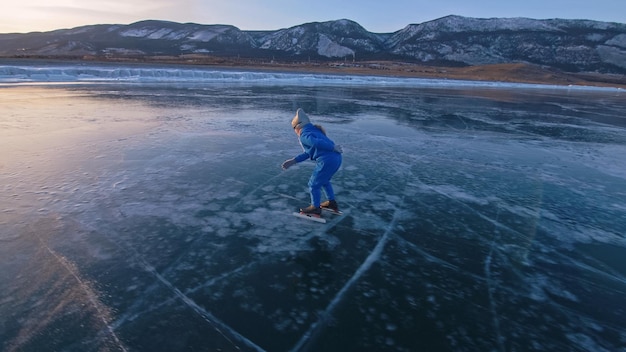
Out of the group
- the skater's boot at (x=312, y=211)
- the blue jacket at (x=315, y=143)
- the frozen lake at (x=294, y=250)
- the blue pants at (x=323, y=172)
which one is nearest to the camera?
the frozen lake at (x=294, y=250)

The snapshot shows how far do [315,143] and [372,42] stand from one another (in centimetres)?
16413

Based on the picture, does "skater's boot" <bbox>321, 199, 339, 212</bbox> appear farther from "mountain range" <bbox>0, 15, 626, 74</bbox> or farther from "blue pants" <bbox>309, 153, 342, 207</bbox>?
"mountain range" <bbox>0, 15, 626, 74</bbox>

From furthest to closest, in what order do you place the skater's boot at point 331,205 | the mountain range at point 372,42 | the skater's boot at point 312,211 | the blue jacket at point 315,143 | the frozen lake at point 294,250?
the mountain range at point 372,42 → the skater's boot at point 331,205 → the skater's boot at point 312,211 → the blue jacket at point 315,143 → the frozen lake at point 294,250

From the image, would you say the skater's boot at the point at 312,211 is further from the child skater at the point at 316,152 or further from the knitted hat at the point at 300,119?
the knitted hat at the point at 300,119

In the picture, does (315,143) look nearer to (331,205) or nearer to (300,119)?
(300,119)

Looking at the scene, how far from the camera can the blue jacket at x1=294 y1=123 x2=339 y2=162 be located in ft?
13.9

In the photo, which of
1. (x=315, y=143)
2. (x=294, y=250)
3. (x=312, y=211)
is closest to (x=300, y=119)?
(x=315, y=143)

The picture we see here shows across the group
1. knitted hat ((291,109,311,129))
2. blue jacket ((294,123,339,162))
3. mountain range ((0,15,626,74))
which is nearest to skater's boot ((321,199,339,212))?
blue jacket ((294,123,339,162))

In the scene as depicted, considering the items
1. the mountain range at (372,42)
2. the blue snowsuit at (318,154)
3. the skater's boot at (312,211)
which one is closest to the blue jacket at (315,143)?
the blue snowsuit at (318,154)

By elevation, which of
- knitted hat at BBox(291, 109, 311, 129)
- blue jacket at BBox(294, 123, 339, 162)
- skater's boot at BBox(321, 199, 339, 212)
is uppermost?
knitted hat at BBox(291, 109, 311, 129)

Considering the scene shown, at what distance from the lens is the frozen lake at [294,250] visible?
2.61 m

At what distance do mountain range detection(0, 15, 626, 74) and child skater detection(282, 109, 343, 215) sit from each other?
108623 mm

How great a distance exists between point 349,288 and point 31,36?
20619 cm

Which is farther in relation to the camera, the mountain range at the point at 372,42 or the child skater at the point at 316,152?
the mountain range at the point at 372,42
